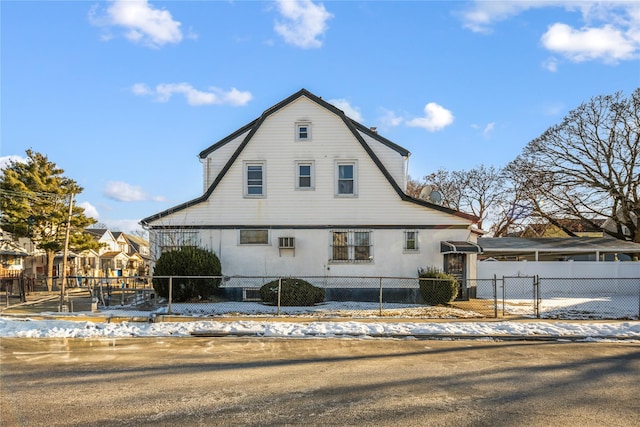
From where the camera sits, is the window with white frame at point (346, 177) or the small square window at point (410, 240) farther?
the window with white frame at point (346, 177)

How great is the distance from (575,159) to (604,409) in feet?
106

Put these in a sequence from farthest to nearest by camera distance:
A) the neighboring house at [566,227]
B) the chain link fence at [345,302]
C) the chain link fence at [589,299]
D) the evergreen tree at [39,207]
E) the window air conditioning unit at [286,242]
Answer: the neighboring house at [566,227] < the evergreen tree at [39,207] < the window air conditioning unit at [286,242] < the chain link fence at [589,299] < the chain link fence at [345,302]

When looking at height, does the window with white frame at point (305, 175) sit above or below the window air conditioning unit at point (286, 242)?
above

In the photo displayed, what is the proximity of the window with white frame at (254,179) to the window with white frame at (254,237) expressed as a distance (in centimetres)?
152

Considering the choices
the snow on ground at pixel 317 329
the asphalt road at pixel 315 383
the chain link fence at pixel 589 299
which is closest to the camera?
the asphalt road at pixel 315 383

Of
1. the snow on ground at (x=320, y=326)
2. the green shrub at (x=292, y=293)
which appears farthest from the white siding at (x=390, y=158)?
the snow on ground at (x=320, y=326)

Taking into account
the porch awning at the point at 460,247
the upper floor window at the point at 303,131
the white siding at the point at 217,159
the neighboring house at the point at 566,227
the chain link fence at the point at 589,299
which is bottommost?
the chain link fence at the point at 589,299

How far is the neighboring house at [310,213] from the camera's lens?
20875 mm

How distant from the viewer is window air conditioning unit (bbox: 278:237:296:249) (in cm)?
2078

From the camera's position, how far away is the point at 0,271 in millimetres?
34188

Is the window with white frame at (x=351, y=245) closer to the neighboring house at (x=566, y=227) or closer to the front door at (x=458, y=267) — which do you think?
the front door at (x=458, y=267)

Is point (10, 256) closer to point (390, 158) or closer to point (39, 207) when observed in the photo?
point (39, 207)

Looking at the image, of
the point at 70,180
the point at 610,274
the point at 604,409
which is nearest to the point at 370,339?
the point at 604,409

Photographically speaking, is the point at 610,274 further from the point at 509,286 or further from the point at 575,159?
the point at 575,159
